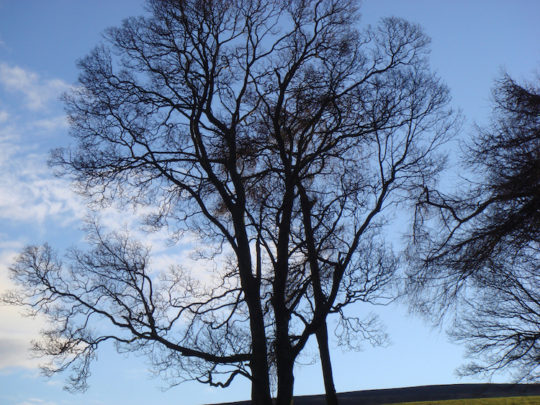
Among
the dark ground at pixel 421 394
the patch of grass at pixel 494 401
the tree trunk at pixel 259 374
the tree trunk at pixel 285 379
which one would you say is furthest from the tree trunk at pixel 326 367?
the dark ground at pixel 421 394

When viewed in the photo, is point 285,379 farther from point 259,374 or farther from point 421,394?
point 421,394

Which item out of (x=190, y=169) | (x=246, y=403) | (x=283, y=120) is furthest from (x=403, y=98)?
(x=246, y=403)

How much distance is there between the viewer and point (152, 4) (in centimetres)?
1298

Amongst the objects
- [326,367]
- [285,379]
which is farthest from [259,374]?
[326,367]

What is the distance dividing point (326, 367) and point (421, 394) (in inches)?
314

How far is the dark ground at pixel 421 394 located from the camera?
63.8 ft

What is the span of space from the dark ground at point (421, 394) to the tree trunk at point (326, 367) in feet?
15.9

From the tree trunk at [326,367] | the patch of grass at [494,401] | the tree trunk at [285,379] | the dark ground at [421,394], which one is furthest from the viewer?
the dark ground at [421,394]

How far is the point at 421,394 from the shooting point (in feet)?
68.7

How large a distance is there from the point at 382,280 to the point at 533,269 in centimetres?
468

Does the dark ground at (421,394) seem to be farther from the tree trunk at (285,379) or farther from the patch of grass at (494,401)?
the tree trunk at (285,379)

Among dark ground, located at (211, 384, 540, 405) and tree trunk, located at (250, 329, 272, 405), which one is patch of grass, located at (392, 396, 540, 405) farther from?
tree trunk, located at (250, 329, 272, 405)

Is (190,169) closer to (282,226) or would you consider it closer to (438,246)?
(282,226)

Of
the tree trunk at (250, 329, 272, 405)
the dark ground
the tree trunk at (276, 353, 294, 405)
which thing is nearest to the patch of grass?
the dark ground
